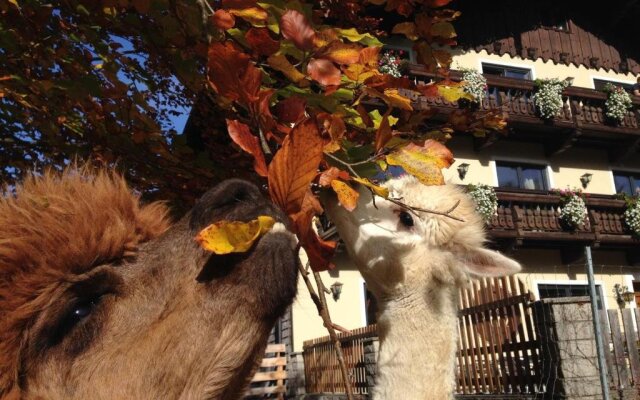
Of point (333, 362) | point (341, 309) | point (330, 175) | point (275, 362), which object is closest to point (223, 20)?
point (330, 175)

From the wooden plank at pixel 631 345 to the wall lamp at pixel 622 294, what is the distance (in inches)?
266

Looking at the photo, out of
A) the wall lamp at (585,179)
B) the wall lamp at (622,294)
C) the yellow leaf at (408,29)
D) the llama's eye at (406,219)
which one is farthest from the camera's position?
the wall lamp at (585,179)

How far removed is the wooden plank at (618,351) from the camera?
8061mm

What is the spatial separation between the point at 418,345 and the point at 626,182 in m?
18.5

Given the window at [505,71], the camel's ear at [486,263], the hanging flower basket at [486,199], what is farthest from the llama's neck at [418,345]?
the window at [505,71]

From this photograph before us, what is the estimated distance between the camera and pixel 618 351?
8234 mm

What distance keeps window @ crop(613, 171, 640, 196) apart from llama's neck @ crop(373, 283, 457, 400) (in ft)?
57.9

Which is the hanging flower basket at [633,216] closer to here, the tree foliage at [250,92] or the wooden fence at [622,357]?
the wooden fence at [622,357]

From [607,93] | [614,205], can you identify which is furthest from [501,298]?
[607,93]

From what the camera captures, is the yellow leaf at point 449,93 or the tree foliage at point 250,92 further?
the yellow leaf at point 449,93

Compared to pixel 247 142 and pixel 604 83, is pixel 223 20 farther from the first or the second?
pixel 604 83

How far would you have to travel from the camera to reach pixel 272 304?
67.4 inches

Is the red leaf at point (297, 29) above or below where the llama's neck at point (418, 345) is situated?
above

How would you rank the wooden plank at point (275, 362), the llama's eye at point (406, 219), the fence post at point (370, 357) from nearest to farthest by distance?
the llama's eye at point (406, 219)
the fence post at point (370, 357)
the wooden plank at point (275, 362)
